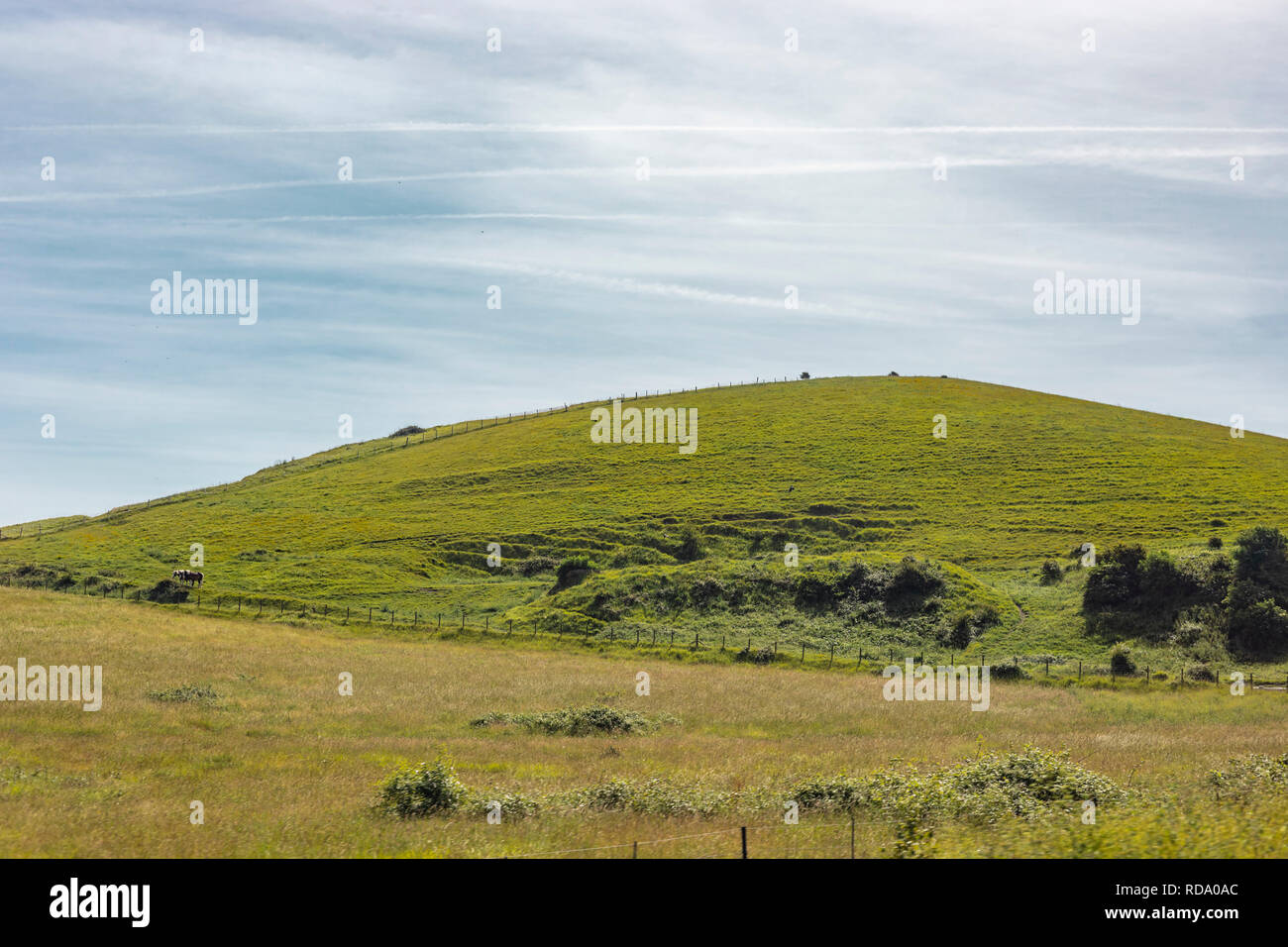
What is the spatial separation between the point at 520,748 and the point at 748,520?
63941mm

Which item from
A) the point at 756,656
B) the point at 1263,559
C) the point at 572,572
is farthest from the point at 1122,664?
the point at 572,572

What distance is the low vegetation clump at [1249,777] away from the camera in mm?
17953

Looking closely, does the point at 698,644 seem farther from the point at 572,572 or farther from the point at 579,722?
the point at 579,722

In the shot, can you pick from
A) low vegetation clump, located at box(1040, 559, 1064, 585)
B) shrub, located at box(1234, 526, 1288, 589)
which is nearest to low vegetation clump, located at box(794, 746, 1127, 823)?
shrub, located at box(1234, 526, 1288, 589)

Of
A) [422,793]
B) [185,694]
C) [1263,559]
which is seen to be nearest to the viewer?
[422,793]

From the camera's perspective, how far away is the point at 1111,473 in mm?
98500

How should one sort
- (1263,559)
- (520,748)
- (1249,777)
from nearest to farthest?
(1249,777) < (520,748) < (1263,559)

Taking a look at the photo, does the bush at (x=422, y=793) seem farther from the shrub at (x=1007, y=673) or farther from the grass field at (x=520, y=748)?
the shrub at (x=1007, y=673)

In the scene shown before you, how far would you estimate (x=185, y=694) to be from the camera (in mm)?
33438

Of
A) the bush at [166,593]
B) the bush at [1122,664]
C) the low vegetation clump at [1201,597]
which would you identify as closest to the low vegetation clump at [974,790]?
the bush at [1122,664]

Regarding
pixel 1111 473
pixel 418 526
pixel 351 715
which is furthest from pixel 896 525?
pixel 351 715

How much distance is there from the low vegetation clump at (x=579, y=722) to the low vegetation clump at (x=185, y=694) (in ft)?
31.5

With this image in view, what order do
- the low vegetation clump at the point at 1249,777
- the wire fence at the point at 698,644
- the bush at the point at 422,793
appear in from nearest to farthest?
the low vegetation clump at the point at 1249,777 → the bush at the point at 422,793 → the wire fence at the point at 698,644
